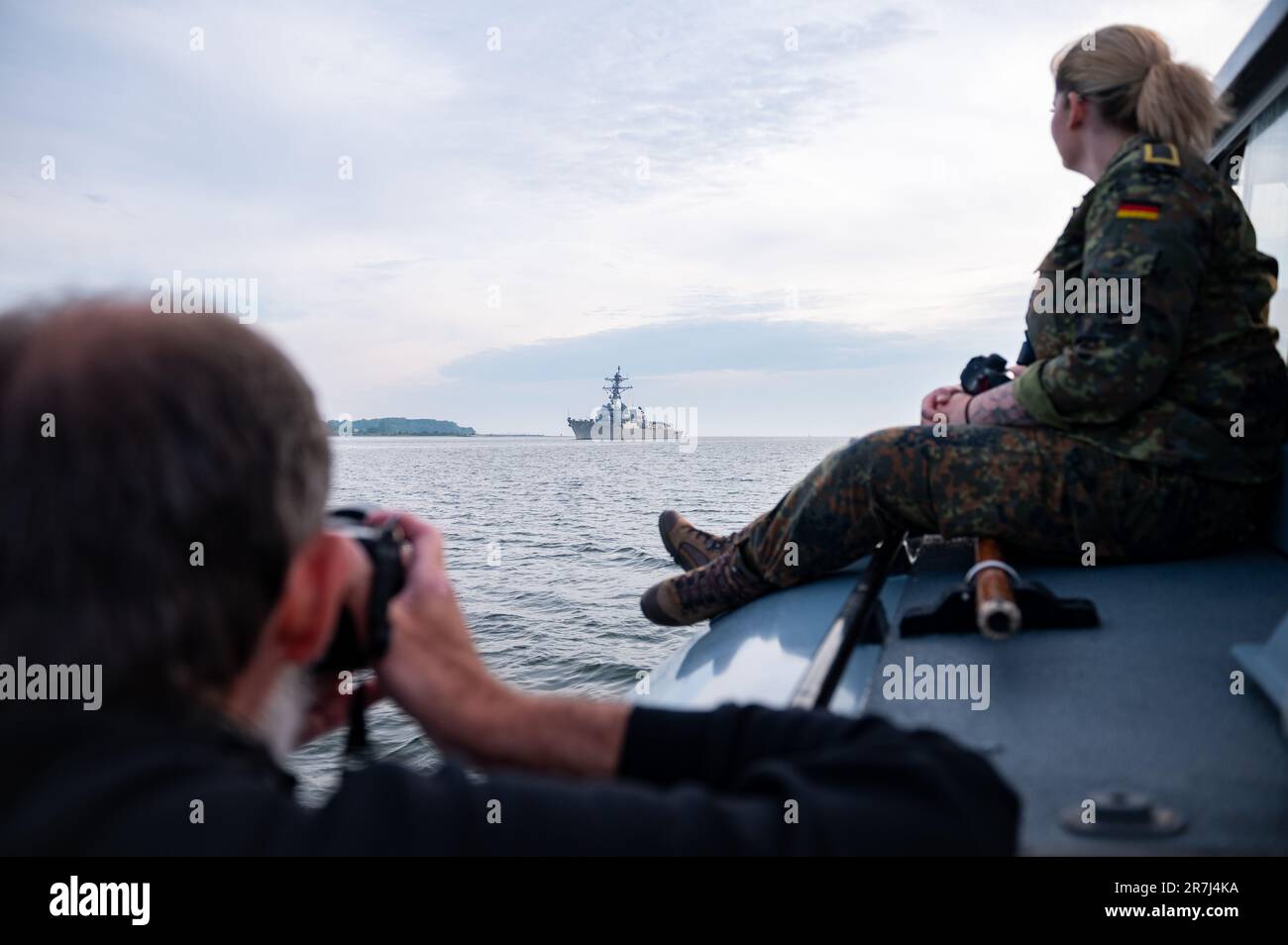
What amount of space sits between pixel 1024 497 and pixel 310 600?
2.17m

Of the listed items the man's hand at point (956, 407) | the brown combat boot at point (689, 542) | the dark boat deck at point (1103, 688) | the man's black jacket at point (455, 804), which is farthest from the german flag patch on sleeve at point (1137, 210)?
the man's black jacket at point (455, 804)

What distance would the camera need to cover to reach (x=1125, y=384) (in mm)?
2494

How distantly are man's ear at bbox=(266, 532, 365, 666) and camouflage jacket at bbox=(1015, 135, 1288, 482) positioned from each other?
2.10m

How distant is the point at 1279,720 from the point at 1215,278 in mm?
1445

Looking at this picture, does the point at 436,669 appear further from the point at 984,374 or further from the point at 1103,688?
the point at 984,374

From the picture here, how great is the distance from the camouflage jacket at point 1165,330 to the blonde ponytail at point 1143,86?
94mm

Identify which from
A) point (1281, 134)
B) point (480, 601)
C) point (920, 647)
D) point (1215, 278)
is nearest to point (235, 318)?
point (920, 647)

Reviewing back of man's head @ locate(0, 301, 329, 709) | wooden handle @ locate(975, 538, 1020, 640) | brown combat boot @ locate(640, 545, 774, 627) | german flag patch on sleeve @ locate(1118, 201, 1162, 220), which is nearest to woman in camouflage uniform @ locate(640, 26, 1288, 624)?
german flag patch on sleeve @ locate(1118, 201, 1162, 220)

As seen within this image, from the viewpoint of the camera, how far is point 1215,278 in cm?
258

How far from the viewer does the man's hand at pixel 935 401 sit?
10.4ft

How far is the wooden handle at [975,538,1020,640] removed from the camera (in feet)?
6.24

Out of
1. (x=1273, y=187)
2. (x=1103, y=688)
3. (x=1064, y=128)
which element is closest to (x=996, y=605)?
(x=1103, y=688)
